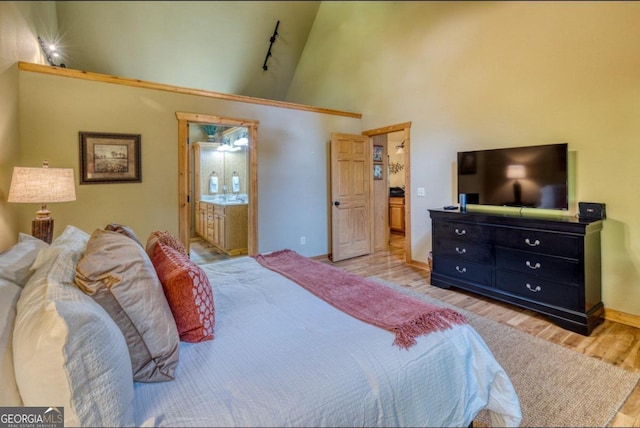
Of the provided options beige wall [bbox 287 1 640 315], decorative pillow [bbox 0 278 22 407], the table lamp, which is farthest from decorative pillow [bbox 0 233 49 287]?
beige wall [bbox 287 1 640 315]

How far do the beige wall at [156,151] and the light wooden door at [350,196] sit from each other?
282mm

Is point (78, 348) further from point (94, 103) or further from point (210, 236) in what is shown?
point (210, 236)

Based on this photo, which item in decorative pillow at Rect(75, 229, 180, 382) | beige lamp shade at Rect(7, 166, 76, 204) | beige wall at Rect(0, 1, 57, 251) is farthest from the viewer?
beige lamp shade at Rect(7, 166, 76, 204)

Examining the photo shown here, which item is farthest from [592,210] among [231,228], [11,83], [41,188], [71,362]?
[11,83]

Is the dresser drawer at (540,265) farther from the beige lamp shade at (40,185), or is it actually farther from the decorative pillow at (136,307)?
the beige lamp shade at (40,185)

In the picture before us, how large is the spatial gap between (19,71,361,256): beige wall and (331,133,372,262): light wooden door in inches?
11.1

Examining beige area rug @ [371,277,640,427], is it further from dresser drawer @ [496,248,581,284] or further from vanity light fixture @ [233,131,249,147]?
vanity light fixture @ [233,131,249,147]

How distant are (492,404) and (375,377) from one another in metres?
0.70

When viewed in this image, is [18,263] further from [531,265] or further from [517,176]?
[517,176]

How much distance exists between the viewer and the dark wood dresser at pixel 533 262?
2510 millimetres

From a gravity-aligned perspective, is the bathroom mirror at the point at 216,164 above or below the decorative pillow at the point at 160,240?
above

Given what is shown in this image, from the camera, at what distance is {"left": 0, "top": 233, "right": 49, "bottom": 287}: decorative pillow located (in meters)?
1.13

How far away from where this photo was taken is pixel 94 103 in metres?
3.26

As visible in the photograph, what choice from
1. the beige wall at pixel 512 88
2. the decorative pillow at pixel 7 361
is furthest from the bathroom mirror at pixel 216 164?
the decorative pillow at pixel 7 361
